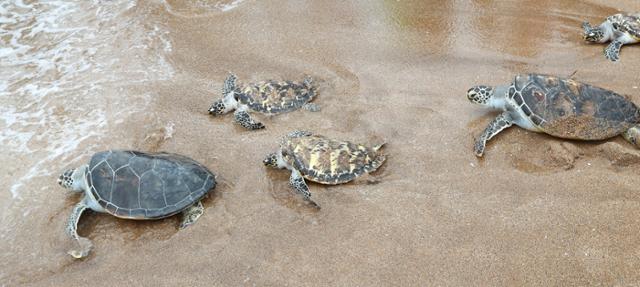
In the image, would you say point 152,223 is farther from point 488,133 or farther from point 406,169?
point 488,133

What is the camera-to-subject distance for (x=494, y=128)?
4.81m

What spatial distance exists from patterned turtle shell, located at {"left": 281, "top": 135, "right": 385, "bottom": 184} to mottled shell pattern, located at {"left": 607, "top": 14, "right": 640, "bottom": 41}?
434cm

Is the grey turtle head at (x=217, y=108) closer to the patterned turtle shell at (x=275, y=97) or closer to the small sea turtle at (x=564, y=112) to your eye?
the patterned turtle shell at (x=275, y=97)

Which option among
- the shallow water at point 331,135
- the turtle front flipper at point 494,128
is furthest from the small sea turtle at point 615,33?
the turtle front flipper at point 494,128

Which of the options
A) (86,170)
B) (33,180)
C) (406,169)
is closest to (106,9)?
(33,180)

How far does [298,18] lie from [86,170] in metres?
4.44

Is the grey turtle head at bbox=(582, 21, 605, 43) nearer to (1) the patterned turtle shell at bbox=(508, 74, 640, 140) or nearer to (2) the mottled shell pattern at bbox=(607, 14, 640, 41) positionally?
(2) the mottled shell pattern at bbox=(607, 14, 640, 41)

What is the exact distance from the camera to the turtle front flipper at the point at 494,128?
469 cm

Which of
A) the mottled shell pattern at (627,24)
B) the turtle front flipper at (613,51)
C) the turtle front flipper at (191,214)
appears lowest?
the turtle front flipper at (191,214)

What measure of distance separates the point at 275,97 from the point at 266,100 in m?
0.12

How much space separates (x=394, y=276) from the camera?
11.4ft

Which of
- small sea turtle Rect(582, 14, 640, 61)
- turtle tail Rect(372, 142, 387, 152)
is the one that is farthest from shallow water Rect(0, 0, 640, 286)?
small sea turtle Rect(582, 14, 640, 61)

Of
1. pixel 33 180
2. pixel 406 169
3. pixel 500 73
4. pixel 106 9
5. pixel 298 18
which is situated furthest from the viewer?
pixel 106 9

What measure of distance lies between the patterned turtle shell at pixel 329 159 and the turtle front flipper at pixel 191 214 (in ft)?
3.20
